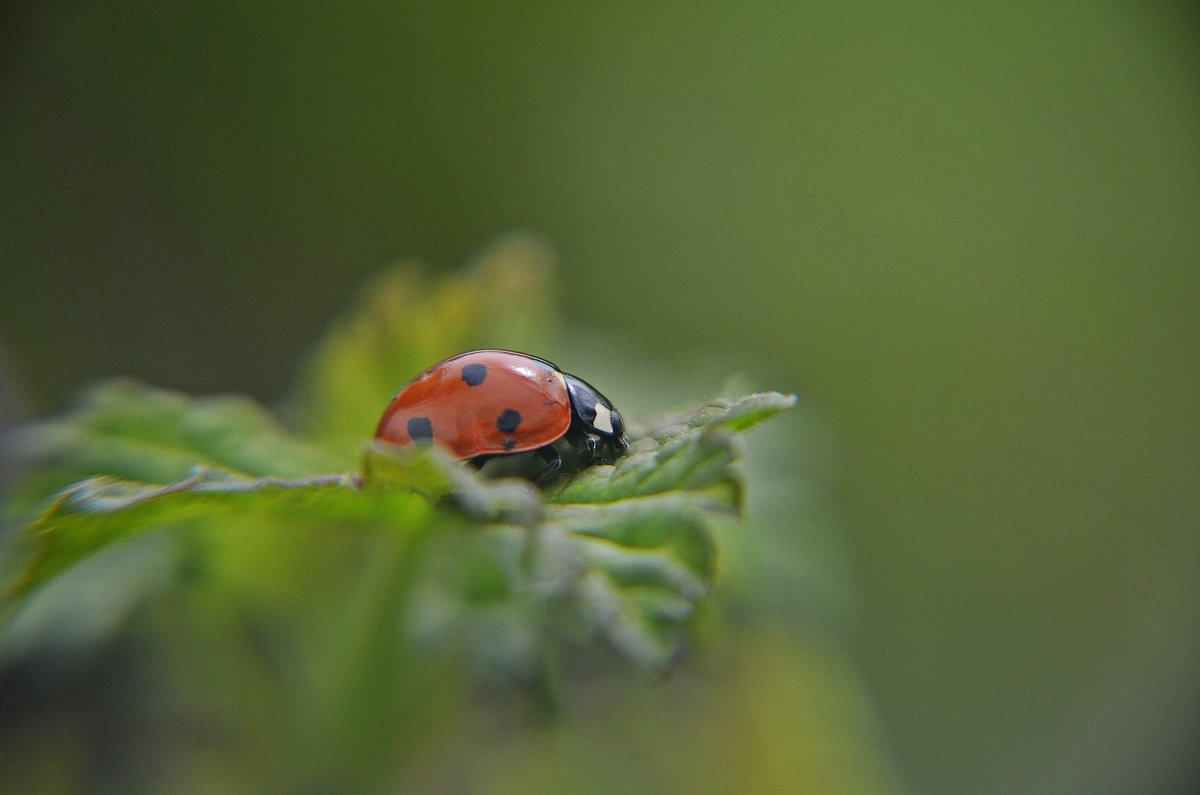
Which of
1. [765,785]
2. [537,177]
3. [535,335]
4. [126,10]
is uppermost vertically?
[126,10]

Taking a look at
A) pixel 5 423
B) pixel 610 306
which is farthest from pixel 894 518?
pixel 5 423

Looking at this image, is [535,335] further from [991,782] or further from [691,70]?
[691,70]

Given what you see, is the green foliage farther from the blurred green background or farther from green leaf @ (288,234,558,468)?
the blurred green background

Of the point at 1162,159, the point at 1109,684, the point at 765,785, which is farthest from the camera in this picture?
the point at 1162,159

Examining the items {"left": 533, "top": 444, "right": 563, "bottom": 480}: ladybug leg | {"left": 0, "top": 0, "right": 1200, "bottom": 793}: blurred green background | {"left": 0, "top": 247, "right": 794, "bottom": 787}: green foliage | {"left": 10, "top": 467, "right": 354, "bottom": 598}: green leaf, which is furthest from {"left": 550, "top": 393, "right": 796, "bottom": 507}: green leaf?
{"left": 0, "top": 0, "right": 1200, "bottom": 793}: blurred green background

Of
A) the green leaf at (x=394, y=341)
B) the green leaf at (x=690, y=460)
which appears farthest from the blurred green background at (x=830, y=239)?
the green leaf at (x=690, y=460)

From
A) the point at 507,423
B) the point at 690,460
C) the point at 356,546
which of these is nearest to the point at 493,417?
the point at 507,423
